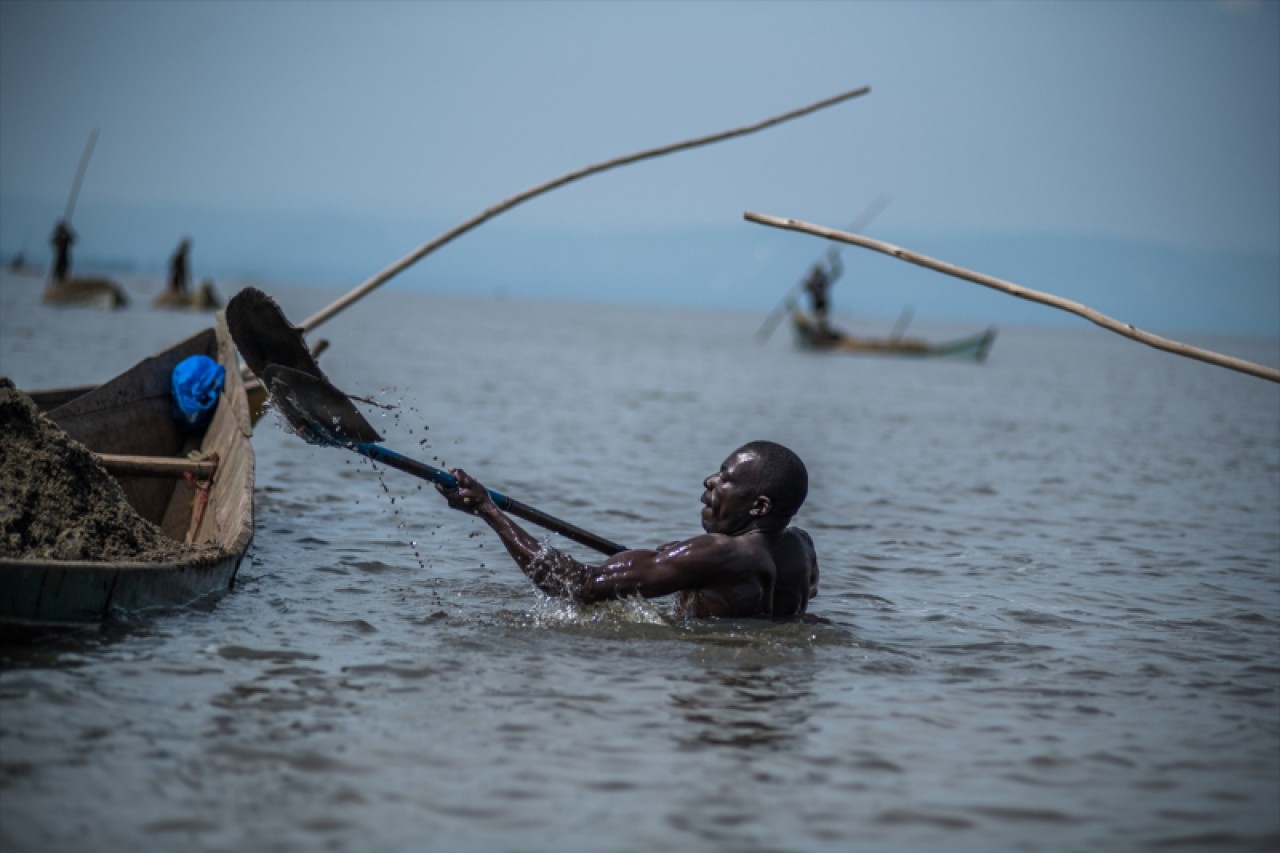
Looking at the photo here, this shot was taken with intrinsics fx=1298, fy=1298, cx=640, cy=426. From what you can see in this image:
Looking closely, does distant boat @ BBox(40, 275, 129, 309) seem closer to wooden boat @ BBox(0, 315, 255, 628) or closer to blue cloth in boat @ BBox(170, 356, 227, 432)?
wooden boat @ BBox(0, 315, 255, 628)

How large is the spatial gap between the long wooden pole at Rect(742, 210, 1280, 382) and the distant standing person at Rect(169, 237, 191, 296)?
3445cm

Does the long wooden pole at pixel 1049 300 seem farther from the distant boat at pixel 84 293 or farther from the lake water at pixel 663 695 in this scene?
the distant boat at pixel 84 293

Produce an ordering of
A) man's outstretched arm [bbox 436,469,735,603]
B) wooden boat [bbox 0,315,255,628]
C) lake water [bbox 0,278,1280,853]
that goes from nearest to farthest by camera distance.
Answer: lake water [bbox 0,278,1280,853]
wooden boat [bbox 0,315,255,628]
man's outstretched arm [bbox 436,469,735,603]

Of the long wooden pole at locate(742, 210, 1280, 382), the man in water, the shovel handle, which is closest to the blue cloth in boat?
the shovel handle

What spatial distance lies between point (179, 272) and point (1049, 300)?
37697 millimetres

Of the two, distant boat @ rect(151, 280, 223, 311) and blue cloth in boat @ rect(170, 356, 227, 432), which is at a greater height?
distant boat @ rect(151, 280, 223, 311)

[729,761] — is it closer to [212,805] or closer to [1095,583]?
[212,805]

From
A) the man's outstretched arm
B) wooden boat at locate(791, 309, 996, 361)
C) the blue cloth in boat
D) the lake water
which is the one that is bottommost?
the lake water

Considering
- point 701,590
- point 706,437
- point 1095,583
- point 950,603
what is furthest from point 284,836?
point 706,437

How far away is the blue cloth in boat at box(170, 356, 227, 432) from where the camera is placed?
28.9 ft

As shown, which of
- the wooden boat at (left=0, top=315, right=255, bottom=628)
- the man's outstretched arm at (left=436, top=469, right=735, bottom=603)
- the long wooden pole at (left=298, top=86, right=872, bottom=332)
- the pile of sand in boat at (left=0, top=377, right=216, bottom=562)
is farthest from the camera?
the long wooden pole at (left=298, top=86, right=872, bottom=332)

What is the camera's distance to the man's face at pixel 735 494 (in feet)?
19.3

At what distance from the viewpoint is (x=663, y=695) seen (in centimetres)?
532

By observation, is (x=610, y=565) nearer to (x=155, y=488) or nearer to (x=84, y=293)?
(x=155, y=488)
